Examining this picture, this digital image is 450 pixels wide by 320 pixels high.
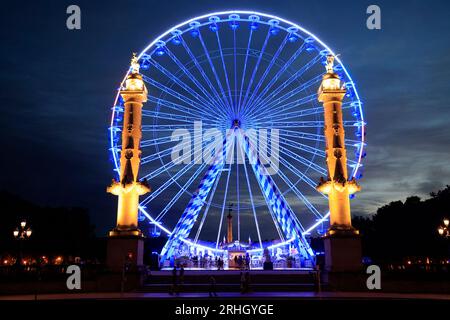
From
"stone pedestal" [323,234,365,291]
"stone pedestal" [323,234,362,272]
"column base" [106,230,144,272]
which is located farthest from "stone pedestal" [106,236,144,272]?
"stone pedestal" [323,234,362,272]

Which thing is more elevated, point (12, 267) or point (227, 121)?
point (227, 121)

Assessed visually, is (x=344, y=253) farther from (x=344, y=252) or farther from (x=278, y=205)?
(x=278, y=205)

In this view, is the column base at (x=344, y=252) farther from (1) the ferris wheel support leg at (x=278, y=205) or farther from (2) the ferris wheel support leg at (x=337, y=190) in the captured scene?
(1) the ferris wheel support leg at (x=278, y=205)

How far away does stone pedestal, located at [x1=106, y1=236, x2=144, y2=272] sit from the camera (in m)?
23.5

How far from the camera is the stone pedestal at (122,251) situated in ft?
76.9

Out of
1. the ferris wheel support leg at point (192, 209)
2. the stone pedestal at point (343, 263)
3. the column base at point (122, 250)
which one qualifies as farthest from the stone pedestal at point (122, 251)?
the stone pedestal at point (343, 263)


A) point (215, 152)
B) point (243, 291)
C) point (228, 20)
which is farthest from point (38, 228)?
point (243, 291)

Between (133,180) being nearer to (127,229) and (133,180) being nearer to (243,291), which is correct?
(127,229)

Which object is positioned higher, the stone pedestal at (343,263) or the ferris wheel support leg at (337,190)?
the ferris wheel support leg at (337,190)

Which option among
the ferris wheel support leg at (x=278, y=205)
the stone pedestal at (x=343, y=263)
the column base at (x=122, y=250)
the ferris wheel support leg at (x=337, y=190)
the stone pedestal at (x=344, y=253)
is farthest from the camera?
the ferris wheel support leg at (x=278, y=205)
